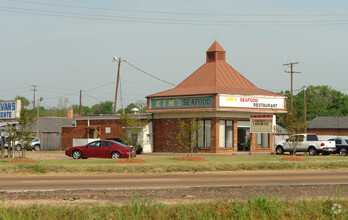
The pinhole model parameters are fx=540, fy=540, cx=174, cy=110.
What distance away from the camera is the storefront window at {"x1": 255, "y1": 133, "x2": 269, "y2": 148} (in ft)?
157

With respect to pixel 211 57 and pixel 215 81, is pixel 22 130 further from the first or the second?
pixel 211 57

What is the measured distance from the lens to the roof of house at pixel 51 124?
3455 inches

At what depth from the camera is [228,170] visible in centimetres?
2511

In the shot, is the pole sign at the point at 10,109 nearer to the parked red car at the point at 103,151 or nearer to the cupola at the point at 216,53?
the parked red car at the point at 103,151

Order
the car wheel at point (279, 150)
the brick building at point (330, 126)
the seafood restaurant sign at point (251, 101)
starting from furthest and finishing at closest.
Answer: the brick building at point (330, 126), the car wheel at point (279, 150), the seafood restaurant sign at point (251, 101)

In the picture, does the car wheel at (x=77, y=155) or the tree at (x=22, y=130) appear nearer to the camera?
the tree at (x=22, y=130)

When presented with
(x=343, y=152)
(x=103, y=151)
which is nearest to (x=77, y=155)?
(x=103, y=151)

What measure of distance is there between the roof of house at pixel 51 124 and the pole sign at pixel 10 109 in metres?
51.5

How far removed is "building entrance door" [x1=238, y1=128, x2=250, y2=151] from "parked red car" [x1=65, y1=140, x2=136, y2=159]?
48.6 feet

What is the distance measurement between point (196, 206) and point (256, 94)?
3653cm

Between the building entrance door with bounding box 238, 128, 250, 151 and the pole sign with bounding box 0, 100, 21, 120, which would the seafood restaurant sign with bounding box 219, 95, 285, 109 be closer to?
the building entrance door with bounding box 238, 128, 250, 151

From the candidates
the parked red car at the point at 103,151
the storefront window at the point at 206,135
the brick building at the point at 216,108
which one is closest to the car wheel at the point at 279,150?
the brick building at the point at 216,108

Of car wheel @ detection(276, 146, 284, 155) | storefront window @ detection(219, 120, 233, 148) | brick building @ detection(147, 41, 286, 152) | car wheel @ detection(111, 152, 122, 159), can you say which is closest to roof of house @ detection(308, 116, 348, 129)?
brick building @ detection(147, 41, 286, 152)

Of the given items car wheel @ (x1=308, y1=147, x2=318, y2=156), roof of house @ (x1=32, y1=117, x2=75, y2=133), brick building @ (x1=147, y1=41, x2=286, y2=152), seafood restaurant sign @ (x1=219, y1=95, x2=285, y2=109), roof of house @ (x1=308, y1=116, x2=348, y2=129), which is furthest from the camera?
roof of house @ (x1=32, y1=117, x2=75, y2=133)
